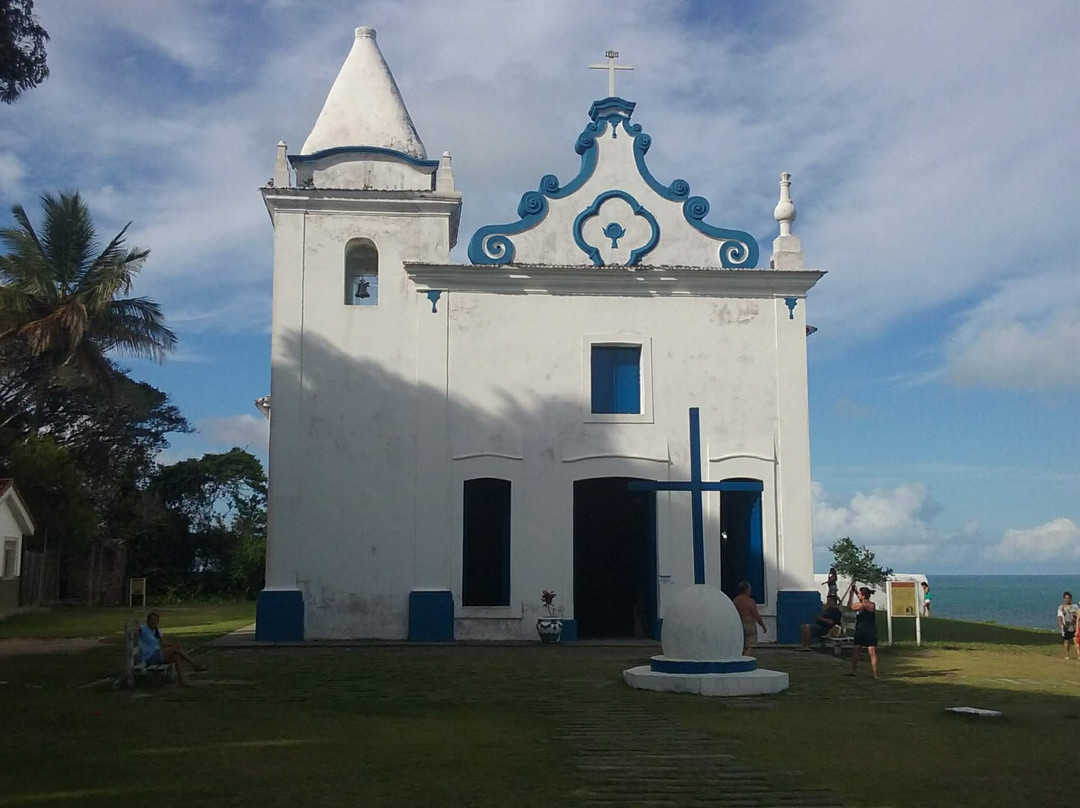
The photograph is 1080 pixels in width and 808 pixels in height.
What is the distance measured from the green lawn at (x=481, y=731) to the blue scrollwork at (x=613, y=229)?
7.21 m

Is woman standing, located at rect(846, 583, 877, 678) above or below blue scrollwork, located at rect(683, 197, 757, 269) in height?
below

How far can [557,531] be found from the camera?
19.7m

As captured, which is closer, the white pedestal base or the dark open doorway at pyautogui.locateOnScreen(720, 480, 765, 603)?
the white pedestal base

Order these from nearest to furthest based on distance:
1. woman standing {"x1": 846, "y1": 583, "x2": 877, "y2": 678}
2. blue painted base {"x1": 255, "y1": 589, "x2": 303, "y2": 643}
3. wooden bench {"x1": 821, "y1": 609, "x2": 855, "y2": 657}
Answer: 1. woman standing {"x1": 846, "y1": 583, "x2": 877, "y2": 678}
2. wooden bench {"x1": 821, "y1": 609, "x2": 855, "y2": 657}
3. blue painted base {"x1": 255, "y1": 589, "x2": 303, "y2": 643}

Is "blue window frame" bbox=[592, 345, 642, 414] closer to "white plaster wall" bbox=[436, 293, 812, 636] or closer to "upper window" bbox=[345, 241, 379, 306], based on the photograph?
"white plaster wall" bbox=[436, 293, 812, 636]

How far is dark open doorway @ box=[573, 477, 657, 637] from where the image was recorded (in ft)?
74.6

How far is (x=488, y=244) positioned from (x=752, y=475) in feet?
20.0

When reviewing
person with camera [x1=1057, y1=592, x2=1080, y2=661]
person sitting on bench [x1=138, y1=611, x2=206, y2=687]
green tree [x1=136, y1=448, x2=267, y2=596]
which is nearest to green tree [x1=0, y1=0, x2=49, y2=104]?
person sitting on bench [x1=138, y1=611, x2=206, y2=687]

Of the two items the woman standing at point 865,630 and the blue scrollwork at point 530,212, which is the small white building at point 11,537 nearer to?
the blue scrollwork at point 530,212

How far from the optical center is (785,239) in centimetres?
2070

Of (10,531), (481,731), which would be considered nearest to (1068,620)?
(481,731)

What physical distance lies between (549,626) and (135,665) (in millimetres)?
7623

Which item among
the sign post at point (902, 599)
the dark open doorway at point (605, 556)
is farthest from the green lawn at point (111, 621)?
the sign post at point (902, 599)

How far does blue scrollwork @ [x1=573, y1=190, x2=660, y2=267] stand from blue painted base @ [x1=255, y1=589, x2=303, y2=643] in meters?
7.71
